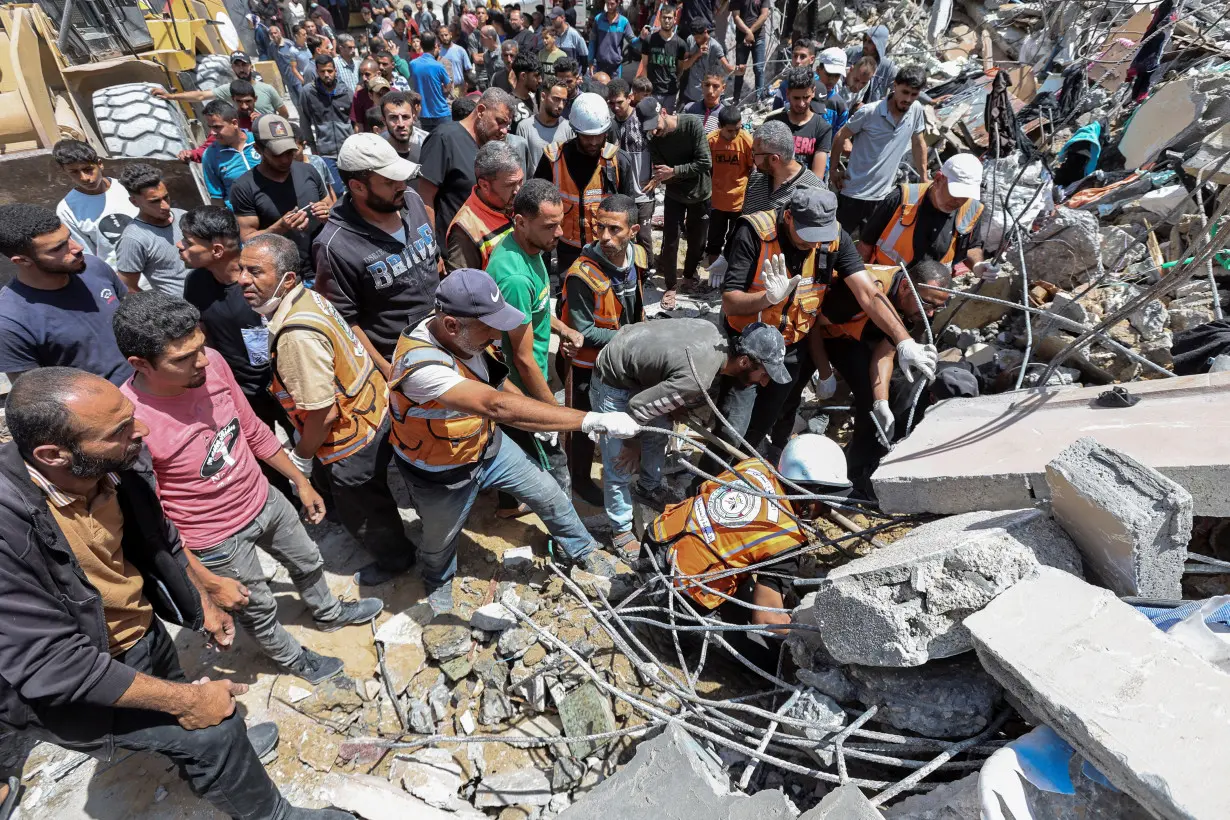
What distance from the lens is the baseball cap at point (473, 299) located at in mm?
2758

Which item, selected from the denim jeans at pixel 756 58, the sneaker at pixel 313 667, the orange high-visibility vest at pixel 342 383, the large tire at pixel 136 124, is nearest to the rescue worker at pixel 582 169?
the orange high-visibility vest at pixel 342 383

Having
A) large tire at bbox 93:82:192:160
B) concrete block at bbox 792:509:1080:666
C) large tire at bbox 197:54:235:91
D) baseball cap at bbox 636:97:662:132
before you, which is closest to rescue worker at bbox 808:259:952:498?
concrete block at bbox 792:509:1080:666

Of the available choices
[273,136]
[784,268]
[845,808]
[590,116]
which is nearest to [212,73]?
[273,136]

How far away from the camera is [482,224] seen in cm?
395

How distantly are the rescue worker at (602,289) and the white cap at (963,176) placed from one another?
1864 millimetres

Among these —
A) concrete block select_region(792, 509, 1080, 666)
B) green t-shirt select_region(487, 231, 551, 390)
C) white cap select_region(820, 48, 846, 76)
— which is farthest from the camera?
white cap select_region(820, 48, 846, 76)

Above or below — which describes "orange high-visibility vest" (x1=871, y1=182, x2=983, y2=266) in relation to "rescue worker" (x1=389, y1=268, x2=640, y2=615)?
above

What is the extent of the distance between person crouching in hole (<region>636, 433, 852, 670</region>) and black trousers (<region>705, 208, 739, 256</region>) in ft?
11.8

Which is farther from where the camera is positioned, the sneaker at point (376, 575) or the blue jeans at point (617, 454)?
the sneaker at point (376, 575)

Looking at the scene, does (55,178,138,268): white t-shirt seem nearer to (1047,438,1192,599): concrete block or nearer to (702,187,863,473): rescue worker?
(702,187,863,473): rescue worker

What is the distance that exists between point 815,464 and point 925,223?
2.09 metres

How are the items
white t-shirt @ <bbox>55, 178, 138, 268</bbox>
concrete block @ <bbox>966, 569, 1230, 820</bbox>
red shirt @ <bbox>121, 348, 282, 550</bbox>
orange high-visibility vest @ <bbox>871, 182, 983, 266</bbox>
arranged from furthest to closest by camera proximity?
1. white t-shirt @ <bbox>55, 178, 138, 268</bbox>
2. orange high-visibility vest @ <bbox>871, 182, 983, 266</bbox>
3. red shirt @ <bbox>121, 348, 282, 550</bbox>
4. concrete block @ <bbox>966, 569, 1230, 820</bbox>

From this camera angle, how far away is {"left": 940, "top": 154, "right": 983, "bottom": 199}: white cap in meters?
3.76

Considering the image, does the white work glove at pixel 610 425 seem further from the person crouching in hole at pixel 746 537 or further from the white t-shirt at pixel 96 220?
the white t-shirt at pixel 96 220
